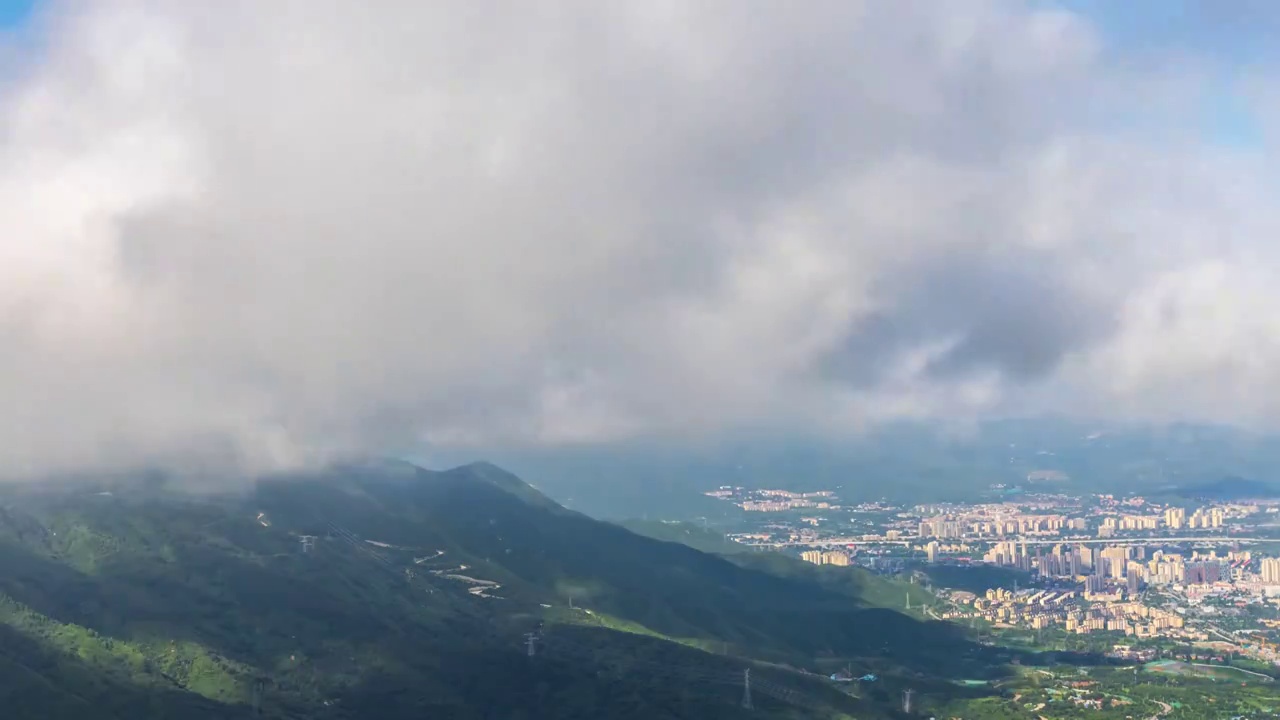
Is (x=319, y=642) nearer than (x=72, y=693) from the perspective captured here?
No

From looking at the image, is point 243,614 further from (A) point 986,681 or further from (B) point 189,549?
(A) point 986,681

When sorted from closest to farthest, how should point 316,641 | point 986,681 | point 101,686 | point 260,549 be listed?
point 101,686, point 316,641, point 986,681, point 260,549

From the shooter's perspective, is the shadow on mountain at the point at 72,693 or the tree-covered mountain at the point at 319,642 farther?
the tree-covered mountain at the point at 319,642

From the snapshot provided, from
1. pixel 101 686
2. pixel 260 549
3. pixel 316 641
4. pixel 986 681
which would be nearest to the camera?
pixel 101 686

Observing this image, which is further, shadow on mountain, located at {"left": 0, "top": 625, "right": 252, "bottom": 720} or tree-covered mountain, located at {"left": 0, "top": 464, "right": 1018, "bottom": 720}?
tree-covered mountain, located at {"left": 0, "top": 464, "right": 1018, "bottom": 720}

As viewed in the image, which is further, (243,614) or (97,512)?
(97,512)

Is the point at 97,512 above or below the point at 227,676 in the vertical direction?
above

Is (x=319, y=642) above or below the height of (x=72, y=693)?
above

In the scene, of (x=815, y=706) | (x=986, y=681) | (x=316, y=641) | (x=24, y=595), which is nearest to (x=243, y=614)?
(x=316, y=641)

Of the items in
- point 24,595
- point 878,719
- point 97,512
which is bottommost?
point 878,719

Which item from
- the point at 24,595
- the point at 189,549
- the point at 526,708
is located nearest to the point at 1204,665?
the point at 526,708
